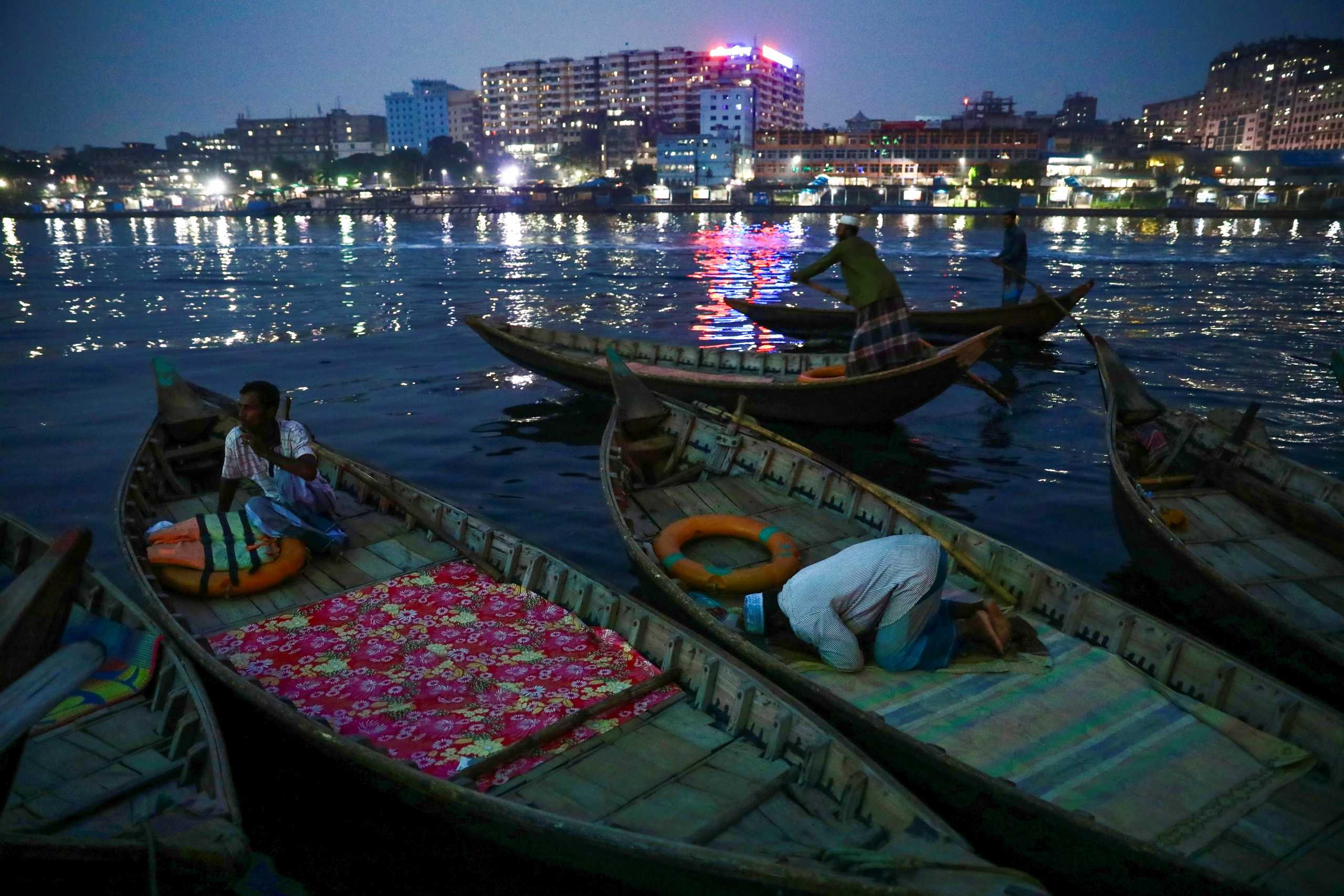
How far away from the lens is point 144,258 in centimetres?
4603

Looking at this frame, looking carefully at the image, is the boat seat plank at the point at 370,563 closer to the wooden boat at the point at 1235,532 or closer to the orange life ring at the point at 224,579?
the orange life ring at the point at 224,579

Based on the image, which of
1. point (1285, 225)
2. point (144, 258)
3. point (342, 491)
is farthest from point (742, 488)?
point (1285, 225)

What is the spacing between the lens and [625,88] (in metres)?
161

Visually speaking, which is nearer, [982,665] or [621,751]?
[621,751]

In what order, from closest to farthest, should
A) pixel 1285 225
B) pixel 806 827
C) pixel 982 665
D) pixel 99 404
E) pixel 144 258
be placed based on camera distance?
pixel 806 827, pixel 982 665, pixel 99 404, pixel 144 258, pixel 1285 225

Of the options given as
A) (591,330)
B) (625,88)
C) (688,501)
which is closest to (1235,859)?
(688,501)

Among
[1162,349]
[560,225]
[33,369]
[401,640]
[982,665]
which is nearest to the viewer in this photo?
[982,665]

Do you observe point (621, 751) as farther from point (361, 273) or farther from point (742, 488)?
point (361, 273)

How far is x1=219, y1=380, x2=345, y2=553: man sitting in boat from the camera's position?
6078 millimetres

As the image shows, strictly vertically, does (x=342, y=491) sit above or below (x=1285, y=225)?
below

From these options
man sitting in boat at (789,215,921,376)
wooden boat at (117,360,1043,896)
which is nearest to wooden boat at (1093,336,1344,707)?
man sitting in boat at (789,215,921,376)

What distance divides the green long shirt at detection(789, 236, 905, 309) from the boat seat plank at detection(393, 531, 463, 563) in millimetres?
→ 5686

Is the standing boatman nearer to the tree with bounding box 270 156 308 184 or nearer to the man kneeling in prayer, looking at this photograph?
the man kneeling in prayer

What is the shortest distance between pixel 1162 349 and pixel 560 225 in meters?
70.4
